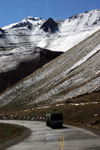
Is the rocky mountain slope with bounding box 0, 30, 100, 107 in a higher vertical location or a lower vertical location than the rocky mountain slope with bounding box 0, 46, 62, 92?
lower

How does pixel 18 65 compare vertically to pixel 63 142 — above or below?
above

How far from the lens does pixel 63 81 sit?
3639 inches

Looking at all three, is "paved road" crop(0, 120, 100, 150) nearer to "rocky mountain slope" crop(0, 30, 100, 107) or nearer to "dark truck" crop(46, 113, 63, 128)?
"dark truck" crop(46, 113, 63, 128)

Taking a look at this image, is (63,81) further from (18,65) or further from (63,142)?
(18,65)

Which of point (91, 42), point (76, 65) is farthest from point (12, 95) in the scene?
point (91, 42)

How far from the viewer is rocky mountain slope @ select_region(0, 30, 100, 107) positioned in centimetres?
7665

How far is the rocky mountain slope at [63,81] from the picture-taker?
76650mm

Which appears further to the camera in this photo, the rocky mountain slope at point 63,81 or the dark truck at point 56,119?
the rocky mountain slope at point 63,81

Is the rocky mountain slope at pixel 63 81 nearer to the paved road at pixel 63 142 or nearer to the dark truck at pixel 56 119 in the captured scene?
the dark truck at pixel 56 119

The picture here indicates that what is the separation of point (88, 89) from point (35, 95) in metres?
29.0

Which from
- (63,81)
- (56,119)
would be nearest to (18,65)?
(63,81)

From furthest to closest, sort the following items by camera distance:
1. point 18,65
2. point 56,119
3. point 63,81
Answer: point 18,65 → point 63,81 → point 56,119

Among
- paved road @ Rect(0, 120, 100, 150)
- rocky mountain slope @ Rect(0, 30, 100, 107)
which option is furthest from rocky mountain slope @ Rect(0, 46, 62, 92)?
paved road @ Rect(0, 120, 100, 150)

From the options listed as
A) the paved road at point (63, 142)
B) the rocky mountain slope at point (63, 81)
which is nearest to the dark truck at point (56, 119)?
the paved road at point (63, 142)
